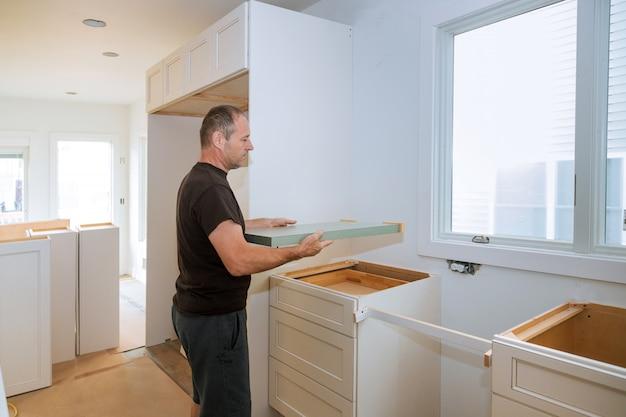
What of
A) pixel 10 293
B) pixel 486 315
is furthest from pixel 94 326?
pixel 486 315

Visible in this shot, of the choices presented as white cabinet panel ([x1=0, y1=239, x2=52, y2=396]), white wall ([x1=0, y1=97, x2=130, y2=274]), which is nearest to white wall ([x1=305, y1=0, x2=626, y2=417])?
white cabinet panel ([x1=0, y1=239, x2=52, y2=396])

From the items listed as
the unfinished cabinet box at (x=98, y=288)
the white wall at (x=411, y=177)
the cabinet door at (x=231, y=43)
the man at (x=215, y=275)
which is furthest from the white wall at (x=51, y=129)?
the man at (x=215, y=275)

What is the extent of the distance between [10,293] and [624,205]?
3455 millimetres

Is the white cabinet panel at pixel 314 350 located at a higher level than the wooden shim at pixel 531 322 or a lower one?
lower

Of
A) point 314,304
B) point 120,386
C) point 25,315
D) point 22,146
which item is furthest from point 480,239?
point 22,146

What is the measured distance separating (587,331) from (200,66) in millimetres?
2456

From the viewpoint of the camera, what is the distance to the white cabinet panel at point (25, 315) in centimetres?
283

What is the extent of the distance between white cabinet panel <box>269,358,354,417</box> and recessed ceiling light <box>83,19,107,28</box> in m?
2.78

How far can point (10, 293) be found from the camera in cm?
284

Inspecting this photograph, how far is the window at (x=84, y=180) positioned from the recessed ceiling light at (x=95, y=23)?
12.4 ft

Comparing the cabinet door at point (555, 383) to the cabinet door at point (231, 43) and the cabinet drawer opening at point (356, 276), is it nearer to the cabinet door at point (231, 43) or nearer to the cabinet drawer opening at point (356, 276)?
the cabinet drawer opening at point (356, 276)

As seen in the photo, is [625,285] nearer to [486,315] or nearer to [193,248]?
[486,315]

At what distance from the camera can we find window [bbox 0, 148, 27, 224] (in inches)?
245

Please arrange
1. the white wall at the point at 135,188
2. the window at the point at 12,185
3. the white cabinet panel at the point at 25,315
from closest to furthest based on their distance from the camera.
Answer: the white cabinet panel at the point at 25,315 < the window at the point at 12,185 < the white wall at the point at 135,188
